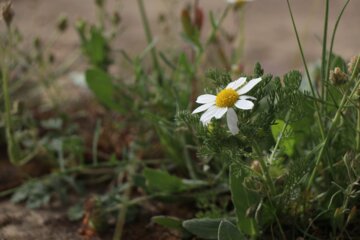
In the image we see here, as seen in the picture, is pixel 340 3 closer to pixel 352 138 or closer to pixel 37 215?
pixel 352 138

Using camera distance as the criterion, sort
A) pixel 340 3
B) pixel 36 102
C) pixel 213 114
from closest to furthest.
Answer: pixel 213 114 < pixel 36 102 < pixel 340 3

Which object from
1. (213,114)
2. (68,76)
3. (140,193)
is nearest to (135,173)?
(140,193)

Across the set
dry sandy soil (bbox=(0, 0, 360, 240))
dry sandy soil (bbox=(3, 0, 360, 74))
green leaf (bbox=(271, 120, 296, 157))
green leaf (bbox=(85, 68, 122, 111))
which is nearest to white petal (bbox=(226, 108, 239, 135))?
green leaf (bbox=(271, 120, 296, 157))

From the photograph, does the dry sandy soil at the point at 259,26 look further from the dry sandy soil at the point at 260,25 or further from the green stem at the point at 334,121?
the green stem at the point at 334,121

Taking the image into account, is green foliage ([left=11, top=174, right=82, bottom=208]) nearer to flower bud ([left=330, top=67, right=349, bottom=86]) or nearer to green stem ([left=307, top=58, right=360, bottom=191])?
green stem ([left=307, top=58, right=360, bottom=191])

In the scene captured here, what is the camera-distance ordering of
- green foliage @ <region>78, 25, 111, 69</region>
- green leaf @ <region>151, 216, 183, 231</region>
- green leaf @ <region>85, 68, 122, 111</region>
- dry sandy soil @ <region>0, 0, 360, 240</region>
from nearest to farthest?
green leaf @ <region>151, 216, 183, 231</region> → green leaf @ <region>85, 68, 122, 111</region> → green foliage @ <region>78, 25, 111, 69</region> → dry sandy soil @ <region>0, 0, 360, 240</region>

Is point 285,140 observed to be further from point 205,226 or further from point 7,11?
point 7,11
